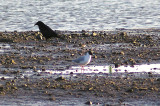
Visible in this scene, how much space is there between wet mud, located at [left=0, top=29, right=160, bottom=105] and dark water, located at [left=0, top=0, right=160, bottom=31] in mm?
3530

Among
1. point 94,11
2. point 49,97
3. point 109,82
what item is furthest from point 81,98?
point 94,11

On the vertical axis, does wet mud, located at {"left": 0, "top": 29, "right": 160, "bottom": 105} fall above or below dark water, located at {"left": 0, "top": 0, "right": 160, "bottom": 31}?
above

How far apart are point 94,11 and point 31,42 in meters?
14.8

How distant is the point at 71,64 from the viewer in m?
13.4

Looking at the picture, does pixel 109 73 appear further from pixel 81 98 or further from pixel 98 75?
pixel 81 98

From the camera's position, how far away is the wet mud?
33.0 ft

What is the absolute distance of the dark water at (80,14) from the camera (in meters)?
24.5

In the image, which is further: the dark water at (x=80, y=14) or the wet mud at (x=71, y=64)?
the dark water at (x=80, y=14)

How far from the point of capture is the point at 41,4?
37438 mm

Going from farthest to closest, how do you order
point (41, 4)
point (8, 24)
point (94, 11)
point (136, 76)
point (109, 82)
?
1. point (41, 4)
2. point (94, 11)
3. point (8, 24)
4. point (136, 76)
5. point (109, 82)

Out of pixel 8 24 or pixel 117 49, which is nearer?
pixel 117 49

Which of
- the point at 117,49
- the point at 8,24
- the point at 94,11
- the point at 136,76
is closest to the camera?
the point at 136,76

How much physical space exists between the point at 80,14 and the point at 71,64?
55.0 feet

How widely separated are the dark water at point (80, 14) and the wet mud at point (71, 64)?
3530mm
